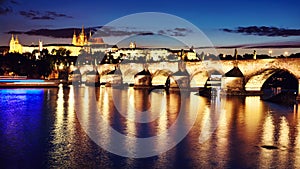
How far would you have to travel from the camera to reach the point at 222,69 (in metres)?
33.8

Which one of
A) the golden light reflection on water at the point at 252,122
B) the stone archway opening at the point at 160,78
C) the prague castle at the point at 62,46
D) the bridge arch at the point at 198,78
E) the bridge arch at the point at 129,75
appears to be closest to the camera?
the golden light reflection on water at the point at 252,122

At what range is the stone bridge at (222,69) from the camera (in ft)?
92.7

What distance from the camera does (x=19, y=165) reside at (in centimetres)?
816

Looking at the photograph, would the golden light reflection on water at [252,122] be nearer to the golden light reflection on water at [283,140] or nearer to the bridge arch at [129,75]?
the golden light reflection on water at [283,140]

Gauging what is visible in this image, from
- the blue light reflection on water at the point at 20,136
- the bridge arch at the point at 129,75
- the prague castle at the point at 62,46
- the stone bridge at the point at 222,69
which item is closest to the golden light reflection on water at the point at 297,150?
the blue light reflection on water at the point at 20,136

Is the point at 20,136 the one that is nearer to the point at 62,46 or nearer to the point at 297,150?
the point at 297,150

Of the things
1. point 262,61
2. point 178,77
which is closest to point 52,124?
point 262,61

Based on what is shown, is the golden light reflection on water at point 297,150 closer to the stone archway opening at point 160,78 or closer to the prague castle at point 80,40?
the stone archway opening at point 160,78

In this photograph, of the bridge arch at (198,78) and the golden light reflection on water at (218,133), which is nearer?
the golden light reflection on water at (218,133)

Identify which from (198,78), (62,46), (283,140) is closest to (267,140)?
(283,140)

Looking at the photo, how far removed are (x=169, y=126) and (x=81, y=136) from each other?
346 cm

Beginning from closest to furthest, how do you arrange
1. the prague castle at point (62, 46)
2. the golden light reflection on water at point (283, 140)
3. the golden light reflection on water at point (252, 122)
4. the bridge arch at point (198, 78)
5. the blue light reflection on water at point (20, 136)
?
the blue light reflection on water at point (20, 136) → the golden light reflection on water at point (283, 140) → the golden light reflection on water at point (252, 122) → the bridge arch at point (198, 78) → the prague castle at point (62, 46)

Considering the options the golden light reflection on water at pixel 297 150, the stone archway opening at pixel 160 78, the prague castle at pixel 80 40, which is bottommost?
the golden light reflection on water at pixel 297 150

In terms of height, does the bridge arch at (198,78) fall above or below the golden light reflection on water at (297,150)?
above
